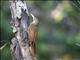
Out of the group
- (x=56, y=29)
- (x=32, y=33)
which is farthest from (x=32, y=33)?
(x=56, y=29)

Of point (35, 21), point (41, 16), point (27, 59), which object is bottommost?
point (41, 16)

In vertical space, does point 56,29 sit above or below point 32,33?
below

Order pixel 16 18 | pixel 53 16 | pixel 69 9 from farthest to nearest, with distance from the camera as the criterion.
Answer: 1. pixel 53 16
2. pixel 69 9
3. pixel 16 18

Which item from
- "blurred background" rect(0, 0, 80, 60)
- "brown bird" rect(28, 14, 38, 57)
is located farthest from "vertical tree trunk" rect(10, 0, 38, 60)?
"blurred background" rect(0, 0, 80, 60)

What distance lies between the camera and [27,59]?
7.83 feet

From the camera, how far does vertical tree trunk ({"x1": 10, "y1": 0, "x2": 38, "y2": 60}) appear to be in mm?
2377

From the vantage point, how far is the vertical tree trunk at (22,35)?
238cm

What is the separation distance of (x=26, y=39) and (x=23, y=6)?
186mm

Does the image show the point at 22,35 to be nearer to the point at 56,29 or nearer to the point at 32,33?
the point at 32,33

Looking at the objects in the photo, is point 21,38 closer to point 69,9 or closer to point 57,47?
point 69,9

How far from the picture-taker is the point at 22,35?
7.82 ft

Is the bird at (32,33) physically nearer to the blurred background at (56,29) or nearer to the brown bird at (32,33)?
the brown bird at (32,33)

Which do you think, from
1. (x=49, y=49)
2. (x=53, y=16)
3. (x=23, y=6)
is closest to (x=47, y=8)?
(x=53, y=16)

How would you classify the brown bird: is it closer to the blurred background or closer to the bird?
the bird
